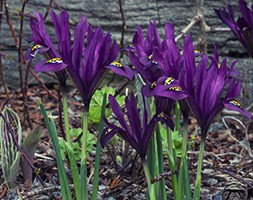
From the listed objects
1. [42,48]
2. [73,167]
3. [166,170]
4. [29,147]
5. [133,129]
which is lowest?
[166,170]

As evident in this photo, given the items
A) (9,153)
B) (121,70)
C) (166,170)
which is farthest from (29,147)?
(121,70)

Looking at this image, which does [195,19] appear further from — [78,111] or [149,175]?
[149,175]

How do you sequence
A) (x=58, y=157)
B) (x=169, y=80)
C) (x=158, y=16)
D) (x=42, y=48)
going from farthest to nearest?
(x=158, y=16), (x=58, y=157), (x=42, y=48), (x=169, y=80)

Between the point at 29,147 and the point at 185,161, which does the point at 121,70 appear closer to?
the point at 185,161

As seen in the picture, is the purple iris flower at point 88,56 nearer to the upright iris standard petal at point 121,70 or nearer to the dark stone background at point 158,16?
the upright iris standard petal at point 121,70

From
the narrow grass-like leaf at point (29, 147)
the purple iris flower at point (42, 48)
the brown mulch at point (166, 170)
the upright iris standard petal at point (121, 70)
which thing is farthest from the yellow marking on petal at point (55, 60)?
the narrow grass-like leaf at point (29, 147)

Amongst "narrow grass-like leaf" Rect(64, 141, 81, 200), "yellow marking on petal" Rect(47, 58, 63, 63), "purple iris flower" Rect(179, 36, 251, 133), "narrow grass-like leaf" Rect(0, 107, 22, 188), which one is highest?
"yellow marking on petal" Rect(47, 58, 63, 63)

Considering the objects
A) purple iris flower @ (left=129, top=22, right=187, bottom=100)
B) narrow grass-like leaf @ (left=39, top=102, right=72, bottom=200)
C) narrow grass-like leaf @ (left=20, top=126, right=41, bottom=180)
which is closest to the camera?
purple iris flower @ (left=129, top=22, right=187, bottom=100)

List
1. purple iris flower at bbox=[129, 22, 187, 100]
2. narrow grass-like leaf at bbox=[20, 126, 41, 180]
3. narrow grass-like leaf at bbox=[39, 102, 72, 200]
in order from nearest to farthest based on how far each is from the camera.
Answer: purple iris flower at bbox=[129, 22, 187, 100] → narrow grass-like leaf at bbox=[39, 102, 72, 200] → narrow grass-like leaf at bbox=[20, 126, 41, 180]

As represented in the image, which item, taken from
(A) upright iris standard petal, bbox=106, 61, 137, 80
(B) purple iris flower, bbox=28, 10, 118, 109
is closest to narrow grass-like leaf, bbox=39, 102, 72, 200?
(B) purple iris flower, bbox=28, 10, 118, 109

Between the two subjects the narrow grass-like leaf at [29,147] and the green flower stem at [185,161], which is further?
the narrow grass-like leaf at [29,147]

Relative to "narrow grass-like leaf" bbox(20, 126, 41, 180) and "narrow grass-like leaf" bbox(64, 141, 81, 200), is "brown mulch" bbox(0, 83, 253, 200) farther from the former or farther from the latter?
"narrow grass-like leaf" bbox(64, 141, 81, 200)
